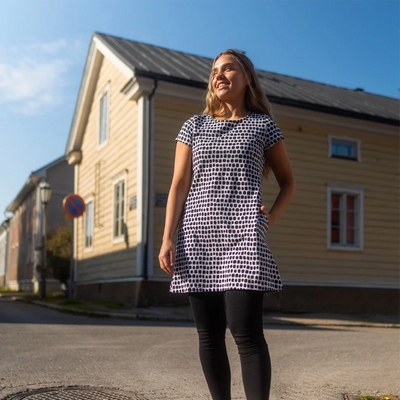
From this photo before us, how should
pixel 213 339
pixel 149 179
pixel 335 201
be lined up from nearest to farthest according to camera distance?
pixel 213 339
pixel 149 179
pixel 335 201

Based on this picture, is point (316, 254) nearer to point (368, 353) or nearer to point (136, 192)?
point (136, 192)

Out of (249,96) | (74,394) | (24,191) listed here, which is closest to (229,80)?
(249,96)

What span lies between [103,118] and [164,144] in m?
4.48

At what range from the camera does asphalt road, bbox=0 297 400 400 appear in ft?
14.9

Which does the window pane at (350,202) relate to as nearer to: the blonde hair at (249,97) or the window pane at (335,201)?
the window pane at (335,201)

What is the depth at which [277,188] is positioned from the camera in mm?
15359

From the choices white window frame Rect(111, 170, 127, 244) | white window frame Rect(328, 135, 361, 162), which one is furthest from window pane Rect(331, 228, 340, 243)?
white window frame Rect(111, 170, 127, 244)

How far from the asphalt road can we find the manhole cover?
0.39 feet

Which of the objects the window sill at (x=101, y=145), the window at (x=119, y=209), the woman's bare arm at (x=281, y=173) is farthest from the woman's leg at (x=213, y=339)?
the window sill at (x=101, y=145)

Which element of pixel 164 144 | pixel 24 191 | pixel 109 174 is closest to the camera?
pixel 164 144

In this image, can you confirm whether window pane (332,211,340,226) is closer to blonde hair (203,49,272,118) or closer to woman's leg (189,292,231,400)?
blonde hair (203,49,272,118)

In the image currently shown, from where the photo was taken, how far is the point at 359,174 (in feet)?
53.7

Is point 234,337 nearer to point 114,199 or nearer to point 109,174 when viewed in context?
point 114,199

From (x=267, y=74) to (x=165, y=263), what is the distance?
685 inches
